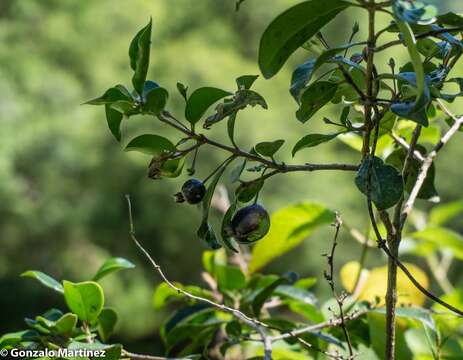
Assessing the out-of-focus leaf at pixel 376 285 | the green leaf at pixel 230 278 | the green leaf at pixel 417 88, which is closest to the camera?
the green leaf at pixel 417 88

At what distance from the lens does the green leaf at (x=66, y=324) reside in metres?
0.49

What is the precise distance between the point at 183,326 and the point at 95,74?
3663 mm

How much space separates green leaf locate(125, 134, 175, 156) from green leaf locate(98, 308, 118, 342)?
0.67 ft

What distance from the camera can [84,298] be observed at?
1.65ft

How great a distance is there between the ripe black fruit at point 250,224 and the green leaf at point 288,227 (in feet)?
1.03

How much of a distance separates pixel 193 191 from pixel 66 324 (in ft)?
0.50

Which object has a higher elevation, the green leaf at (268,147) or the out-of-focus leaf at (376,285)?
the green leaf at (268,147)

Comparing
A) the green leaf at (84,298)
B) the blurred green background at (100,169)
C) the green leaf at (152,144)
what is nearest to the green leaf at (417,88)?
the green leaf at (152,144)

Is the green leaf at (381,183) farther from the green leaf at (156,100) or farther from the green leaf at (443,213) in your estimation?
the green leaf at (443,213)

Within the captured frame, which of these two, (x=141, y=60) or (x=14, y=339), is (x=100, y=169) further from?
(x=141, y=60)

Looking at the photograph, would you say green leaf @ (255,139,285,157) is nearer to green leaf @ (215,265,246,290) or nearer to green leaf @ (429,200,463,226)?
green leaf @ (215,265,246,290)

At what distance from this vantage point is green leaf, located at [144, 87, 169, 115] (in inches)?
14.8

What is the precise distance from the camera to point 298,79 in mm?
374

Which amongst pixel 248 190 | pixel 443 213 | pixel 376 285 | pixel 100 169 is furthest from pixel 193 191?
pixel 100 169
